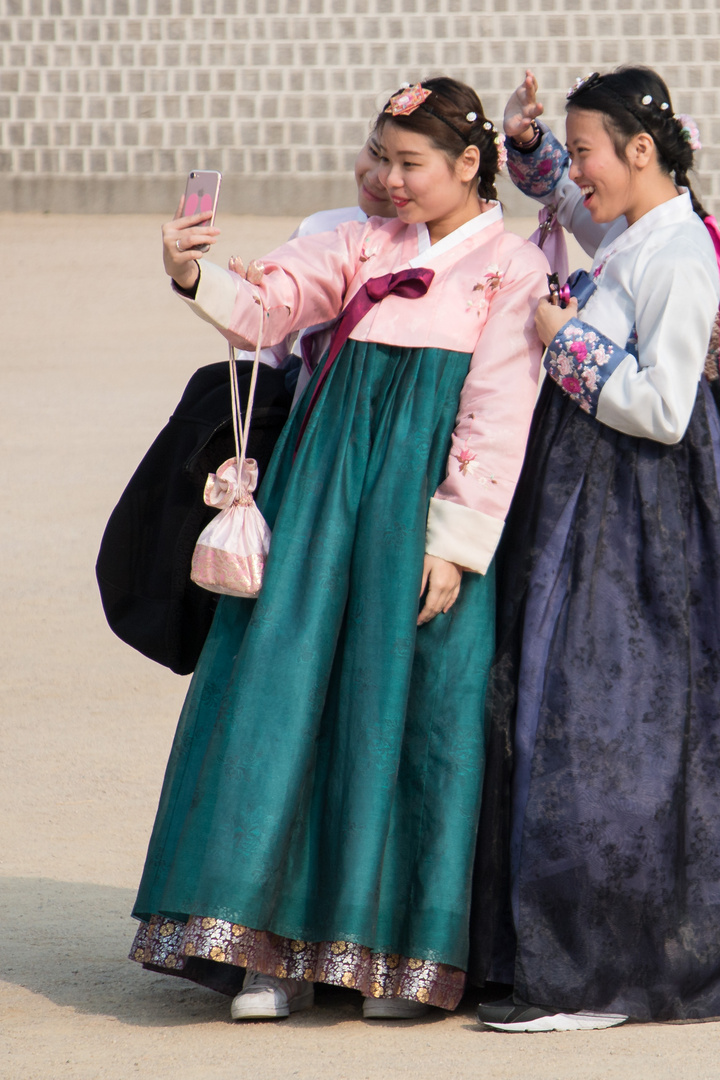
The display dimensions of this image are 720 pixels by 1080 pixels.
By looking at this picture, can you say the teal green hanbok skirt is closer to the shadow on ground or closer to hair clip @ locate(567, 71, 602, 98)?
the shadow on ground

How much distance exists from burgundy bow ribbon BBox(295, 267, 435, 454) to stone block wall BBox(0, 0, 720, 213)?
10002 millimetres

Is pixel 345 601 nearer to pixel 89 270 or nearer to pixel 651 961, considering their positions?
pixel 651 961

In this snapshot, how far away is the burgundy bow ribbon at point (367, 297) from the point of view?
2.96 m

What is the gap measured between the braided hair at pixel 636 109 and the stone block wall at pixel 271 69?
9.97 metres

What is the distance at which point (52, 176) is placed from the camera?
519 inches

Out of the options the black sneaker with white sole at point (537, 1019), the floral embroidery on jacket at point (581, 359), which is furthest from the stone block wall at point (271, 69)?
the black sneaker with white sole at point (537, 1019)

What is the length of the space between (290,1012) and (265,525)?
2.92 feet

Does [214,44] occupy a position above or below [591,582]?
above

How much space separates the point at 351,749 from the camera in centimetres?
281

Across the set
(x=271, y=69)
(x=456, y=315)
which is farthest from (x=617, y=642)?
(x=271, y=69)

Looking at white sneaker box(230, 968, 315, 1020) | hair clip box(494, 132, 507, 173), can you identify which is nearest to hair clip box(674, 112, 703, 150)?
hair clip box(494, 132, 507, 173)

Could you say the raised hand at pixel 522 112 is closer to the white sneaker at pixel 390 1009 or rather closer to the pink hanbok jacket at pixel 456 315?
the pink hanbok jacket at pixel 456 315

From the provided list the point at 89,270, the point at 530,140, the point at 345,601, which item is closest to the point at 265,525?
the point at 345,601

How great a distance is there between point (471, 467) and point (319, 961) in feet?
2.97
